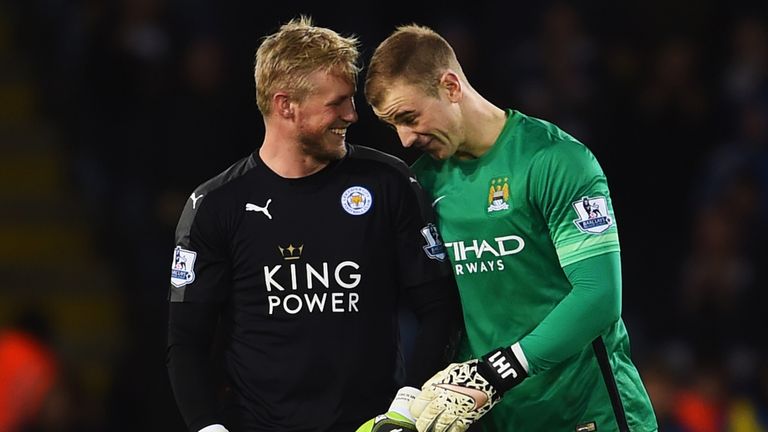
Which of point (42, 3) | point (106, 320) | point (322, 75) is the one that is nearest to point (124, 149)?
point (106, 320)

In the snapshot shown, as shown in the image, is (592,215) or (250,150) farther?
(250,150)

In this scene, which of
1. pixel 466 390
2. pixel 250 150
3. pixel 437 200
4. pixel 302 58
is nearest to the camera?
pixel 466 390

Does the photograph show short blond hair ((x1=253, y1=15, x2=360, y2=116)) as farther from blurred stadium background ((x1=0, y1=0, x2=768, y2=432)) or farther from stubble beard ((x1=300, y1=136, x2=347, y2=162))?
blurred stadium background ((x1=0, y1=0, x2=768, y2=432))

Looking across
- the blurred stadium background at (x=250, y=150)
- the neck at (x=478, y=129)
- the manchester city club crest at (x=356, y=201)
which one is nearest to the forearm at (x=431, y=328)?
the manchester city club crest at (x=356, y=201)

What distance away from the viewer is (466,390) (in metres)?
4.23

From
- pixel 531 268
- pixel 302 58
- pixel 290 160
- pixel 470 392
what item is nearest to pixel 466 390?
pixel 470 392

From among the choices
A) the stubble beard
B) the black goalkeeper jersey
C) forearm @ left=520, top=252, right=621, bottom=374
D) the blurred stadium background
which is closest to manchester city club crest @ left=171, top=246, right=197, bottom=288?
the black goalkeeper jersey

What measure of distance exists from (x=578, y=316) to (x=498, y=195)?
1.60ft

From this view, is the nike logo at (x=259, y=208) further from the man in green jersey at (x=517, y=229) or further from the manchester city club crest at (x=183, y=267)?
the man in green jersey at (x=517, y=229)

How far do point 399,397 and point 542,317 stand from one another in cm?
53

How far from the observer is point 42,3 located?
10.9 m

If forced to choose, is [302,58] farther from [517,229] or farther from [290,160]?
[517,229]

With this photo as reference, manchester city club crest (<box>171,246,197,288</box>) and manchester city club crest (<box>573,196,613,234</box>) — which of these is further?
manchester city club crest (<box>171,246,197,288</box>)

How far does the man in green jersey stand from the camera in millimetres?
4391
